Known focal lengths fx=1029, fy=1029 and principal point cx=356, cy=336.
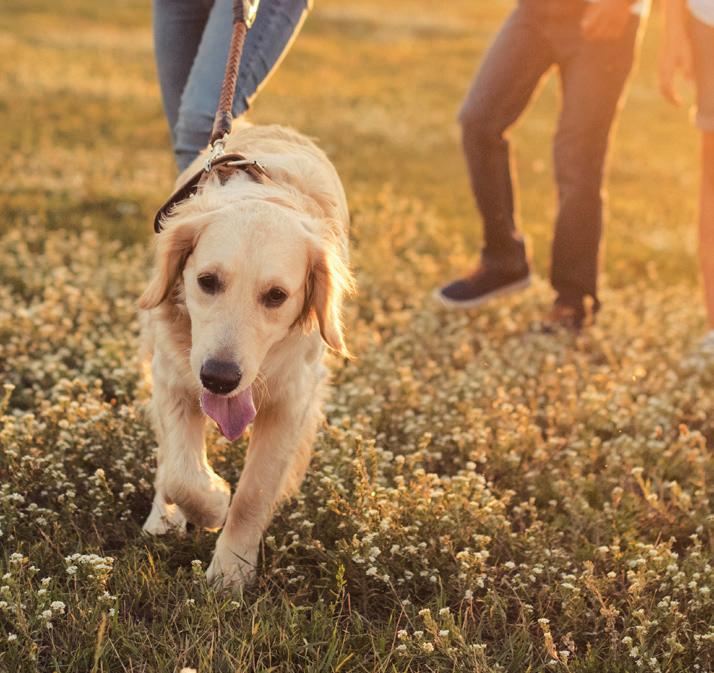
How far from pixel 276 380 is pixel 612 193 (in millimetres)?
9839

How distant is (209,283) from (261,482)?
76 centimetres

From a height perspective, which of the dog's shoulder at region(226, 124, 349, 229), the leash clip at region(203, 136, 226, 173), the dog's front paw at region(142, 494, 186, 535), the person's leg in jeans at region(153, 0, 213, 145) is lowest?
the dog's front paw at region(142, 494, 186, 535)

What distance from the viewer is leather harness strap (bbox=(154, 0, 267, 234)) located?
12.2 feet

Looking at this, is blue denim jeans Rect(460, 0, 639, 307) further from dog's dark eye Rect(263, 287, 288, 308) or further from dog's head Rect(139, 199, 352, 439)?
dog's dark eye Rect(263, 287, 288, 308)

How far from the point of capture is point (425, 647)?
2.88m

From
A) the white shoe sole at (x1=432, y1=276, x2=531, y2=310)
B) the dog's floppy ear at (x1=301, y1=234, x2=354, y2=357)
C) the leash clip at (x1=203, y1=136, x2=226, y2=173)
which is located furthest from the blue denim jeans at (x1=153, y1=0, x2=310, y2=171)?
the white shoe sole at (x1=432, y1=276, x2=531, y2=310)

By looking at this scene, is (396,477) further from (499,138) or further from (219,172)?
(499,138)

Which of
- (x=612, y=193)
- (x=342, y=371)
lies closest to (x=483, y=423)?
(x=342, y=371)

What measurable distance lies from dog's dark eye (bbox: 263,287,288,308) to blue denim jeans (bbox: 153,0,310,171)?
4.82 ft

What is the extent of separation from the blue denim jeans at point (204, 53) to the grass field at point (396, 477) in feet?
4.04

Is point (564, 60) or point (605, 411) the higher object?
point (564, 60)

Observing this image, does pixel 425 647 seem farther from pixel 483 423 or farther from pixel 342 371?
pixel 342 371

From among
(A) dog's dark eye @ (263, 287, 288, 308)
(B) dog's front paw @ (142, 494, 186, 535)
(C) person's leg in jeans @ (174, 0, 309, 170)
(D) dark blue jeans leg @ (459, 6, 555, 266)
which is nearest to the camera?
(A) dog's dark eye @ (263, 287, 288, 308)

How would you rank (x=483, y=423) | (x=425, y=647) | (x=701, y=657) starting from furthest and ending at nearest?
(x=483, y=423)
(x=701, y=657)
(x=425, y=647)
